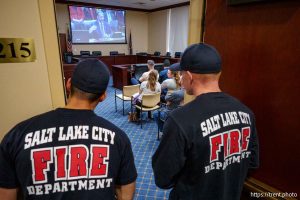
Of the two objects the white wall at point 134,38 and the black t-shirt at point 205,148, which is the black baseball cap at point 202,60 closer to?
the black t-shirt at point 205,148

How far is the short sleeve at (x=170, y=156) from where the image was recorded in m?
0.95

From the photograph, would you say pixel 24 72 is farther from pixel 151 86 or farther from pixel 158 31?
pixel 158 31

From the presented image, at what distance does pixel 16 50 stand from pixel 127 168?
0.85 m

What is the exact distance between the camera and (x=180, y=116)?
3.16 feet

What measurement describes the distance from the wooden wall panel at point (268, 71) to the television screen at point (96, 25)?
8477mm

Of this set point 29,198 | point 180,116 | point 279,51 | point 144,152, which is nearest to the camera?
point 29,198

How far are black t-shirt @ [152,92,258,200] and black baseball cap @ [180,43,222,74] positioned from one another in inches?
4.9

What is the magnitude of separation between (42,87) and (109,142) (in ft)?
2.09

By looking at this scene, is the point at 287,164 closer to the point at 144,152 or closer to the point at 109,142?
the point at 109,142

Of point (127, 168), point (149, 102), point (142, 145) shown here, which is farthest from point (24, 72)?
point (149, 102)

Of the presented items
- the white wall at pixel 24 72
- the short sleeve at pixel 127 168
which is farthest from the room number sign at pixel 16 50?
the short sleeve at pixel 127 168

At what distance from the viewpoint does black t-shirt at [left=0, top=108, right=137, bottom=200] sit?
0.81m

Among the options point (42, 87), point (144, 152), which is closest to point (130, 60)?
point (144, 152)

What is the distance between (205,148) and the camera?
3.11 feet
